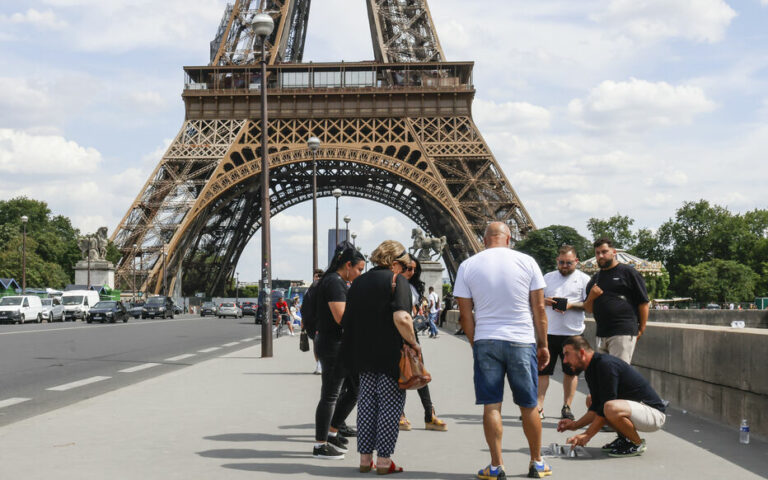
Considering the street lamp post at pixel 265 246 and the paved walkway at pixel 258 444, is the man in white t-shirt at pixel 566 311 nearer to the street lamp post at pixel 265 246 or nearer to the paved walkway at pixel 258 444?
the paved walkway at pixel 258 444

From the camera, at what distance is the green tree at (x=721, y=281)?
77312 mm

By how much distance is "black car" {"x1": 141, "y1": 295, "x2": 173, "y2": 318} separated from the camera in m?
48.0

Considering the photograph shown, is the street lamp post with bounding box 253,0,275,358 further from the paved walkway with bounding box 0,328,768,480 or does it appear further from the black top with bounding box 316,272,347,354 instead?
the black top with bounding box 316,272,347,354

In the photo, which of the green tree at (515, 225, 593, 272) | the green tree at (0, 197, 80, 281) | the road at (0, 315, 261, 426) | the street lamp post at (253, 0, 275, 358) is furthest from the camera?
the green tree at (0, 197, 80, 281)

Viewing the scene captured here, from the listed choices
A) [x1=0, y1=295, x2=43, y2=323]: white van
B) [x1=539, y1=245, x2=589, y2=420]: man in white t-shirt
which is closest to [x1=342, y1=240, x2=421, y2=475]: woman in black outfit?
[x1=539, y1=245, x2=589, y2=420]: man in white t-shirt

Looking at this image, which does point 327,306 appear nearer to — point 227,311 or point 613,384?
point 613,384

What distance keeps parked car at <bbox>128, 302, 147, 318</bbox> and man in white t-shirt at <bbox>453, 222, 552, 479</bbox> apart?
44.2 m

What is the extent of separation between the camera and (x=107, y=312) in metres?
39.7

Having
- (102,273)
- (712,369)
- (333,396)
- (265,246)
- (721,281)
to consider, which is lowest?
(333,396)

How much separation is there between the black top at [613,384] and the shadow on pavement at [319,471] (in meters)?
1.37

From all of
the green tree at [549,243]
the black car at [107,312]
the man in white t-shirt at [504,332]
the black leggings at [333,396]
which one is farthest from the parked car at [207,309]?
the man in white t-shirt at [504,332]

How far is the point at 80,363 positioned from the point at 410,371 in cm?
1106

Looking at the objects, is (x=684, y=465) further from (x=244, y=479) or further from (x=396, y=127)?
(x=396, y=127)

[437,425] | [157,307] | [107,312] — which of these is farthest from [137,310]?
[437,425]
